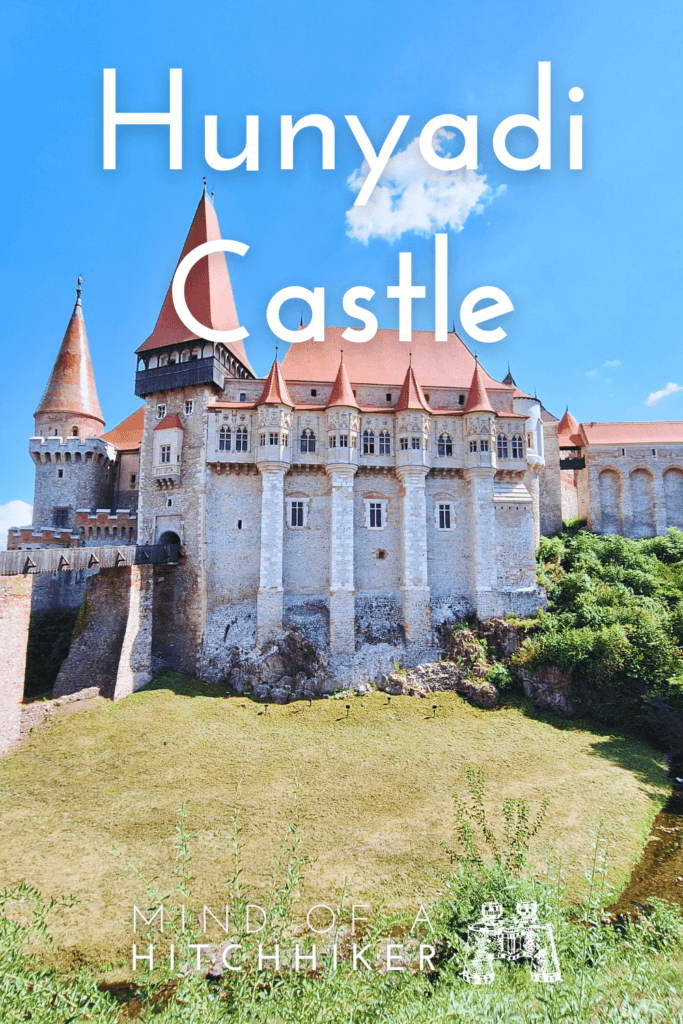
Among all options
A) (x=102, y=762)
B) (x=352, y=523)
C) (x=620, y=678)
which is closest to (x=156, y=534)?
(x=352, y=523)

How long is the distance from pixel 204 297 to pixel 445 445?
14.7 metres

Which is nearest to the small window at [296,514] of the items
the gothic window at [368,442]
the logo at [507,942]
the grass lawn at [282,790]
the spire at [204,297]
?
the gothic window at [368,442]

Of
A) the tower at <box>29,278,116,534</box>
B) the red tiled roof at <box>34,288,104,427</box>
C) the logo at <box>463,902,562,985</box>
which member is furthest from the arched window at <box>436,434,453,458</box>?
the logo at <box>463,902,562,985</box>

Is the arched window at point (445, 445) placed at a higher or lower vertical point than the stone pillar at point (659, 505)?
higher

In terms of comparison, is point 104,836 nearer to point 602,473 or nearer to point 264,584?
point 264,584

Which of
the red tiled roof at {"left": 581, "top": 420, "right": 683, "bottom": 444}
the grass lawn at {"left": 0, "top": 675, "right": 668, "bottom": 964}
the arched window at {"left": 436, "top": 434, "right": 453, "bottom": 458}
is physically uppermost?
→ the red tiled roof at {"left": 581, "top": 420, "right": 683, "bottom": 444}

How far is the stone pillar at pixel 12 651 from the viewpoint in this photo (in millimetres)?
18891

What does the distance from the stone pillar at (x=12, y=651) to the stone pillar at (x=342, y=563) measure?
1217 centimetres

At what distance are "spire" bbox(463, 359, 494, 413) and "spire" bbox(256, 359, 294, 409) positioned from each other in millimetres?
8750

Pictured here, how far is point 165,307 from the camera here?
3089cm

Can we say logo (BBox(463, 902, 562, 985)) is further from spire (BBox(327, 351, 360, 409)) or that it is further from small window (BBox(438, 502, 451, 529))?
spire (BBox(327, 351, 360, 409))

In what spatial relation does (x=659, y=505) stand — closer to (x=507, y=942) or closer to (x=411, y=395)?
(x=411, y=395)

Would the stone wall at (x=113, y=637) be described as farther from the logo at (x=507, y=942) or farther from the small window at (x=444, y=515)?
the logo at (x=507, y=942)

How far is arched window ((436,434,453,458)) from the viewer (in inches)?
1125
